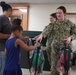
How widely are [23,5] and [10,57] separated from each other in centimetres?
526

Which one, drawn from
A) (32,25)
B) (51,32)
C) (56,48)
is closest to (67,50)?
(56,48)

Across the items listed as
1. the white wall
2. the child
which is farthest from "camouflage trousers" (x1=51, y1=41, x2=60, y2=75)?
the white wall

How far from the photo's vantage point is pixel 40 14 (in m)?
7.41

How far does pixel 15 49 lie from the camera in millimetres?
2449

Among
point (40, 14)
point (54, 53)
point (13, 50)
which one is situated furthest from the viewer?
point (40, 14)

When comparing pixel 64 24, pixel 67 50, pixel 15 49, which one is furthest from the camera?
pixel 64 24

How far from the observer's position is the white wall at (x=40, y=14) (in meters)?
7.31

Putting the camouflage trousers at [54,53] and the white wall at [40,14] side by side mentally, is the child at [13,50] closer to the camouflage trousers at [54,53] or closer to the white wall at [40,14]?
the camouflage trousers at [54,53]

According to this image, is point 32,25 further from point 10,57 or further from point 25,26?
point 10,57

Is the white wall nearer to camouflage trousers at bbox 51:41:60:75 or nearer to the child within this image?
camouflage trousers at bbox 51:41:60:75

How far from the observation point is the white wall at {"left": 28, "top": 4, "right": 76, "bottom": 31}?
7.31m

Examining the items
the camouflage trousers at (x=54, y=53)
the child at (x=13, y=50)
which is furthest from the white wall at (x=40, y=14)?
the child at (x=13, y=50)

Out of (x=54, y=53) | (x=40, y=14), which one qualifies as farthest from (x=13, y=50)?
(x=40, y=14)

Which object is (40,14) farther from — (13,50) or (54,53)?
(13,50)
